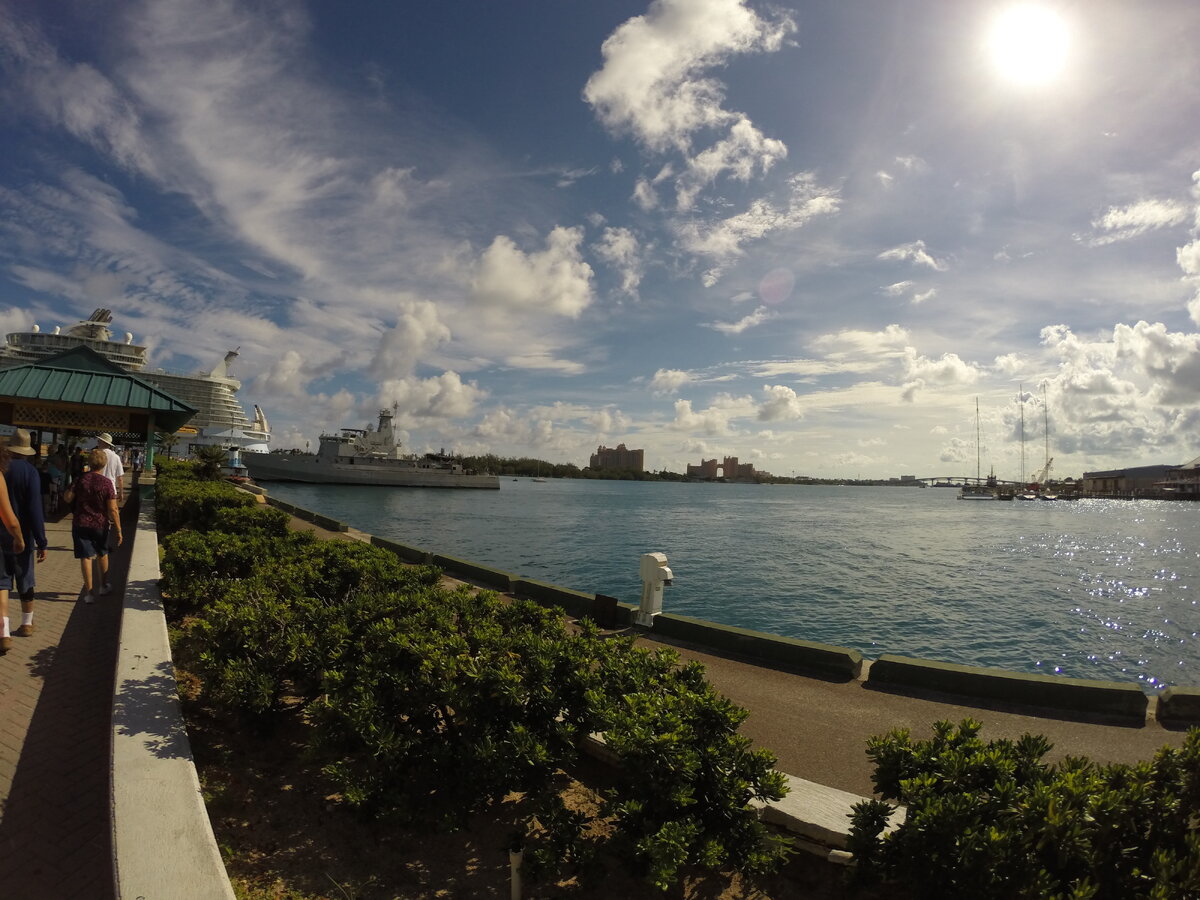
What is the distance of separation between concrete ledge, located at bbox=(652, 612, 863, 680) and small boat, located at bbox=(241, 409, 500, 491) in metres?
75.5

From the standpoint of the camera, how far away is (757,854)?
265cm

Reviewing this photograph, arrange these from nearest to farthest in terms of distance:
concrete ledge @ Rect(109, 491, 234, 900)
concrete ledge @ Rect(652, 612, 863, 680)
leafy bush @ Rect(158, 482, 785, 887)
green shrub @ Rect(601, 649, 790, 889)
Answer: concrete ledge @ Rect(109, 491, 234, 900) → green shrub @ Rect(601, 649, 790, 889) → leafy bush @ Rect(158, 482, 785, 887) → concrete ledge @ Rect(652, 612, 863, 680)

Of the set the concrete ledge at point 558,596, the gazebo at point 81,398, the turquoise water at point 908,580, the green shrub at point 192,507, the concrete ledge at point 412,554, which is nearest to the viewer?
the concrete ledge at point 558,596

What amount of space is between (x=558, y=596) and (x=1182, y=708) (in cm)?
717

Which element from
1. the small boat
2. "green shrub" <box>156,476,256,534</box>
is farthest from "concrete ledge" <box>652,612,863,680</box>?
the small boat

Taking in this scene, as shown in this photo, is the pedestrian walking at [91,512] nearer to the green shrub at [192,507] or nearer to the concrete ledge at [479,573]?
the green shrub at [192,507]

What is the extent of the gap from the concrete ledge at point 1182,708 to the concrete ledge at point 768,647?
103 inches

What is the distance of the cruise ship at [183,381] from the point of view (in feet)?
186

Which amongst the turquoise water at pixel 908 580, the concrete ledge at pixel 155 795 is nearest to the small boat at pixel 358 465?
the turquoise water at pixel 908 580

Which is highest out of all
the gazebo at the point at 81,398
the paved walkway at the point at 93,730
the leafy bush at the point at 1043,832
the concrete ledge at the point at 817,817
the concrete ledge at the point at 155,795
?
the gazebo at the point at 81,398

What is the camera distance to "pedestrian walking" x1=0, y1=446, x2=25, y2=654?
531cm

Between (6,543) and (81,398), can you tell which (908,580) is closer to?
(6,543)

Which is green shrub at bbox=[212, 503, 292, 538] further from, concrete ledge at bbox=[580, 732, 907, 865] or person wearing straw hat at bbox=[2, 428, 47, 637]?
concrete ledge at bbox=[580, 732, 907, 865]

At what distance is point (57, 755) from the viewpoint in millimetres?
3914
